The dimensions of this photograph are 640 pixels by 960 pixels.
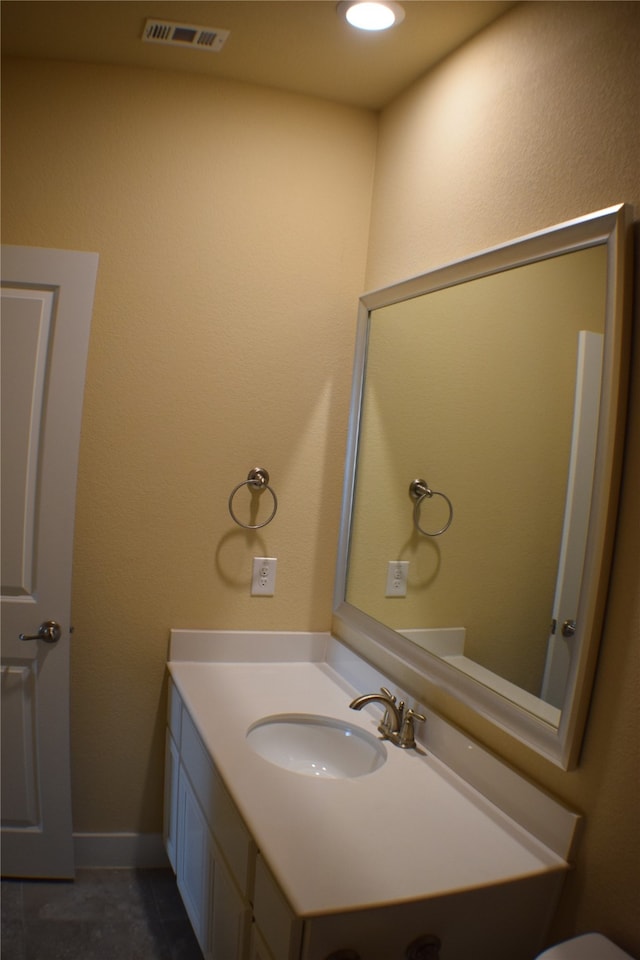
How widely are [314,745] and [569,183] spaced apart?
147 centimetres

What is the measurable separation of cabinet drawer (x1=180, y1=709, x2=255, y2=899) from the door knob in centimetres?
46

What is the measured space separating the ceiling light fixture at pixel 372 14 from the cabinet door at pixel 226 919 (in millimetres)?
1969

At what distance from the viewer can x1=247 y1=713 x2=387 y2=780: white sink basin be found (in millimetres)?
1943

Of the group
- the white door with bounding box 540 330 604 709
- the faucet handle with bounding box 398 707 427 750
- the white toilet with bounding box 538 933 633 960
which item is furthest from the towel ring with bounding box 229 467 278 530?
the white toilet with bounding box 538 933 633 960

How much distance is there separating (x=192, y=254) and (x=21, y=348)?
1.91 ft

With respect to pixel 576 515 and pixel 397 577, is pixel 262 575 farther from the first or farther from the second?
pixel 576 515

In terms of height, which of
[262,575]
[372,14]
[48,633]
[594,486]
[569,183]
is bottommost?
[48,633]

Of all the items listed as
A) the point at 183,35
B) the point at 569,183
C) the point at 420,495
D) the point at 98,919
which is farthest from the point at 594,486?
the point at 98,919

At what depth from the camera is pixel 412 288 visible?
2.13 m

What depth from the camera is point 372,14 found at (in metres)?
1.82

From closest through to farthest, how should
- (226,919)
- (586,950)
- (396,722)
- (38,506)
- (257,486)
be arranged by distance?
(586,950), (226,919), (396,722), (38,506), (257,486)

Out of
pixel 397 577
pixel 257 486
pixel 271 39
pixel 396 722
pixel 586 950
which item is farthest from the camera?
pixel 257 486

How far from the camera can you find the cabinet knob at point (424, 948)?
1321mm

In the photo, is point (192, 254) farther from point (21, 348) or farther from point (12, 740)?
point (12, 740)
